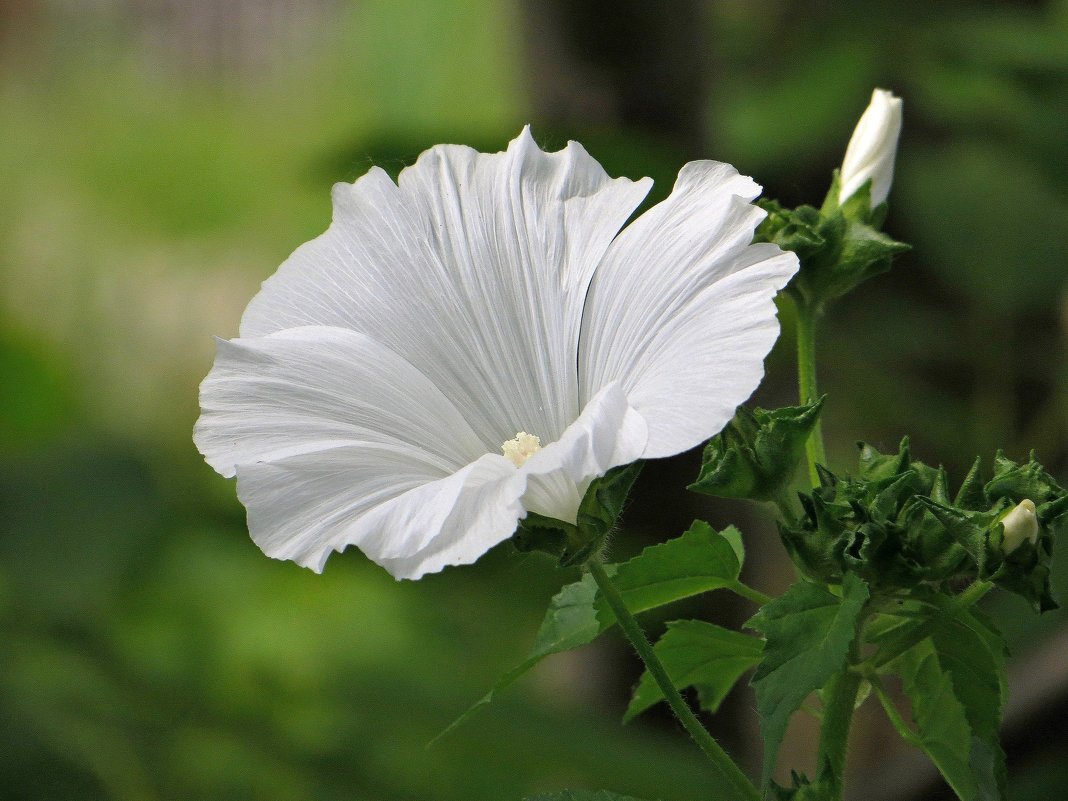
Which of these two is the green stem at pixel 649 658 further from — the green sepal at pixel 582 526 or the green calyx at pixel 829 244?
the green calyx at pixel 829 244

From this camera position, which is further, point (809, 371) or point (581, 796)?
point (809, 371)

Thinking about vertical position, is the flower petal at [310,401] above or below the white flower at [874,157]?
below

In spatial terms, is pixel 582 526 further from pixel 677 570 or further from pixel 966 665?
pixel 966 665

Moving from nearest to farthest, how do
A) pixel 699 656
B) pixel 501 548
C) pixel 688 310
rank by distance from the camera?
pixel 688 310 → pixel 699 656 → pixel 501 548

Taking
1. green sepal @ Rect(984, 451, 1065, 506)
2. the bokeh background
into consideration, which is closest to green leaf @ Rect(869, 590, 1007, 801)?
green sepal @ Rect(984, 451, 1065, 506)

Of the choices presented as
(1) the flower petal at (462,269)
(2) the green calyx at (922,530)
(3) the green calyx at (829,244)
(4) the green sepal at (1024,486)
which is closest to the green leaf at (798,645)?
(2) the green calyx at (922,530)

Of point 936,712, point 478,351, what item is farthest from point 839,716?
point 478,351
